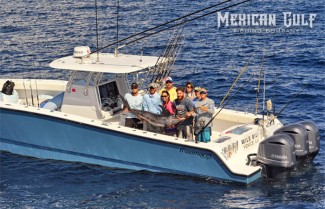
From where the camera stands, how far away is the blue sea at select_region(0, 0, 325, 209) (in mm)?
17906

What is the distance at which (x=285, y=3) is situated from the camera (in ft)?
147

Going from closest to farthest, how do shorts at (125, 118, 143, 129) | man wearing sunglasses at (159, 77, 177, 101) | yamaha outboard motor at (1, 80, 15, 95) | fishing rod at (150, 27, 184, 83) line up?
shorts at (125, 118, 143, 129) → man wearing sunglasses at (159, 77, 177, 101) → fishing rod at (150, 27, 184, 83) → yamaha outboard motor at (1, 80, 15, 95)

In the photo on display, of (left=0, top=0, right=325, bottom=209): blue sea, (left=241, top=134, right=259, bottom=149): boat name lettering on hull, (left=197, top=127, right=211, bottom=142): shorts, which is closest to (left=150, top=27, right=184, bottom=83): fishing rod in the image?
(left=197, top=127, right=211, bottom=142): shorts

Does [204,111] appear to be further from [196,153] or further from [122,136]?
[122,136]

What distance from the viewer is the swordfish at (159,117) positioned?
18.9m

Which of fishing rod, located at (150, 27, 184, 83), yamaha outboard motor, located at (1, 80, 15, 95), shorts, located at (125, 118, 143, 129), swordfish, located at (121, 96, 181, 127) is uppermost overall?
fishing rod, located at (150, 27, 184, 83)

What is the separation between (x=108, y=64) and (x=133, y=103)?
1.28 meters

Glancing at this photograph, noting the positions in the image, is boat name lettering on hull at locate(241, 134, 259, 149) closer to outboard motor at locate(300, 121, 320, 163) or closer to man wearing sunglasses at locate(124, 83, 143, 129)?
outboard motor at locate(300, 121, 320, 163)

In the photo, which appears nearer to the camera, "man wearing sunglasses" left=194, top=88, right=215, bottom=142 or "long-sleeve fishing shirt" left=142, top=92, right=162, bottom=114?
"man wearing sunglasses" left=194, top=88, right=215, bottom=142

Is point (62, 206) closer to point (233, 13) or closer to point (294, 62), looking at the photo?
point (294, 62)

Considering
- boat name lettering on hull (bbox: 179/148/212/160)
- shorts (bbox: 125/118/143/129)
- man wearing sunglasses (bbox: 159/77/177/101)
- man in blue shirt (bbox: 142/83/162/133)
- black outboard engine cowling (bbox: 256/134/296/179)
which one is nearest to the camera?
black outboard engine cowling (bbox: 256/134/296/179)

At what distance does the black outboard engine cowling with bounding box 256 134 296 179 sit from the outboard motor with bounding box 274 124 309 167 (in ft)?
1.21

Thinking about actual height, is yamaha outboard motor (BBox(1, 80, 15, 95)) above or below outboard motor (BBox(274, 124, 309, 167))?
above

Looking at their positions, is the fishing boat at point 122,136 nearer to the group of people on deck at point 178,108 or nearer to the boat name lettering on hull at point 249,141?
the boat name lettering on hull at point 249,141
